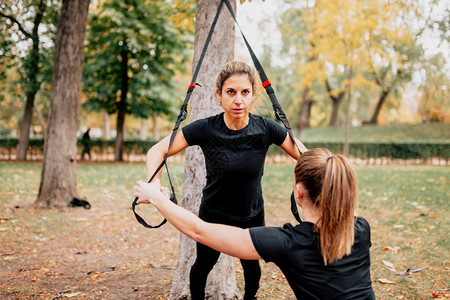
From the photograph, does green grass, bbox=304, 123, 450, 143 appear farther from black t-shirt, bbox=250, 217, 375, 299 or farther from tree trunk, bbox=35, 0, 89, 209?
black t-shirt, bbox=250, 217, 375, 299

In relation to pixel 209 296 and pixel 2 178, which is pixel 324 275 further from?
pixel 2 178

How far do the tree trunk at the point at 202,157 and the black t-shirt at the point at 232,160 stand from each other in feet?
2.43

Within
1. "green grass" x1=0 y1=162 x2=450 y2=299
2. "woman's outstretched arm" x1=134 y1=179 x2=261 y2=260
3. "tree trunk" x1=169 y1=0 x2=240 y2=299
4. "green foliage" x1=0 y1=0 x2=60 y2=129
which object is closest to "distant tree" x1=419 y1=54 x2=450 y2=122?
"green grass" x1=0 y1=162 x2=450 y2=299

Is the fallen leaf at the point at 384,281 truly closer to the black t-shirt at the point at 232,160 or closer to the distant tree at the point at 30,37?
the black t-shirt at the point at 232,160

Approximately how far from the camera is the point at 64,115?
25.4 ft

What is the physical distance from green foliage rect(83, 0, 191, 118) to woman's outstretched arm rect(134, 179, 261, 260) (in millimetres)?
16791

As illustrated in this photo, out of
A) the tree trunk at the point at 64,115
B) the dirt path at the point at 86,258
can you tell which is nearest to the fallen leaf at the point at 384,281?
the dirt path at the point at 86,258

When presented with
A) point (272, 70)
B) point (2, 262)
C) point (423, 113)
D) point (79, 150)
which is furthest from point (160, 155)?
point (423, 113)

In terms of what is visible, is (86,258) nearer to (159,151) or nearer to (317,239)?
(159,151)

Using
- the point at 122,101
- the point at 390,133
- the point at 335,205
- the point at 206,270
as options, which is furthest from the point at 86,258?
the point at 390,133

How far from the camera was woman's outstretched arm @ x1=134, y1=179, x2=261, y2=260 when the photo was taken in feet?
5.50

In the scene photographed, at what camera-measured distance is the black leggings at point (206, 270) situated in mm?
2662

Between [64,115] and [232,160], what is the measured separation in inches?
254

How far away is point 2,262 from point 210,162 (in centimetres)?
381
